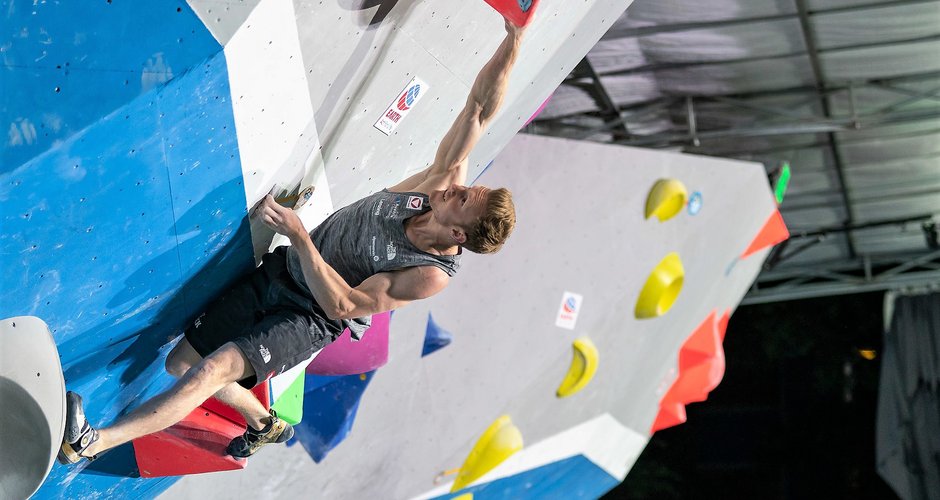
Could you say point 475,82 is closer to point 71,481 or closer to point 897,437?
point 71,481

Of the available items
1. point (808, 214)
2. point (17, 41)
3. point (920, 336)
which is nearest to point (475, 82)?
point (17, 41)

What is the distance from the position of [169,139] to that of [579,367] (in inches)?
146

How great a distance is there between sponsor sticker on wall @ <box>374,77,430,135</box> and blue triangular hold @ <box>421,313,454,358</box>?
→ 161 centimetres

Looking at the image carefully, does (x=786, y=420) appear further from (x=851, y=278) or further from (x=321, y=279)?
(x=321, y=279)

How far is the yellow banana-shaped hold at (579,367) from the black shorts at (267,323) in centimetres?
287

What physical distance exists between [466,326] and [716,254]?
267cm

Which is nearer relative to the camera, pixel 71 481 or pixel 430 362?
pixel 71 481

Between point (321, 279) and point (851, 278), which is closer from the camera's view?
point (321, 279)

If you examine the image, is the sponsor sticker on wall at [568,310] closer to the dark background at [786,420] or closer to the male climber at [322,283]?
the male climber at [322,283]

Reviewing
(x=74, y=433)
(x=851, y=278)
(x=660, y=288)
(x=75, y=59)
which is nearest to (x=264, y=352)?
(x=74, y=433)

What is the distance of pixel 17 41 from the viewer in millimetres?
2377

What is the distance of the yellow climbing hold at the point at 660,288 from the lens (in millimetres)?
6492

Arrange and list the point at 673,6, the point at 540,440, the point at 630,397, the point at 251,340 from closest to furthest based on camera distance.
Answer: the point at 251,340 → the point at 540,440 → the point at 630,397 → the point at 673,6

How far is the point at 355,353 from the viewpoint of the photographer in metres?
4.45
